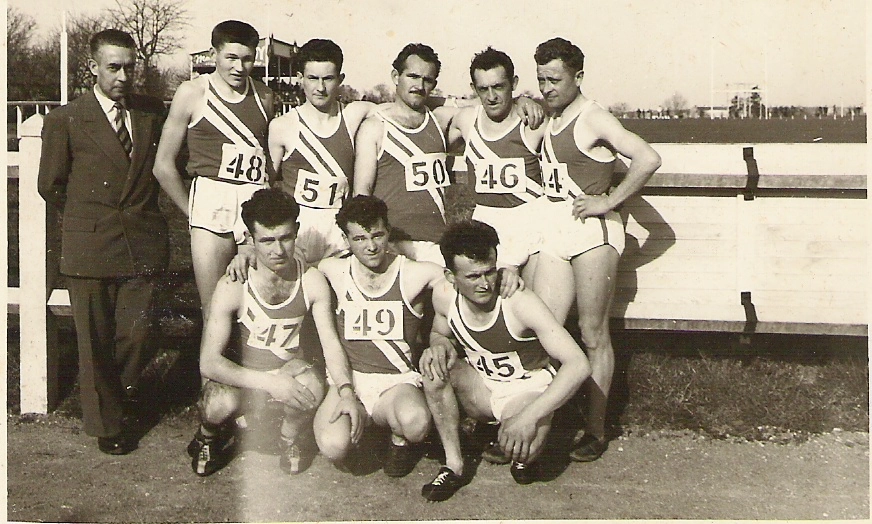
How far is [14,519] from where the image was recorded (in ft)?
14.8

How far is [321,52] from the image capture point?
490 cm

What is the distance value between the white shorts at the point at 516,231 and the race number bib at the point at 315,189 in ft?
2.87

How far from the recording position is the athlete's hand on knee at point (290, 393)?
4.73 m

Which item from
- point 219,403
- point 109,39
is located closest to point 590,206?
point 219,403

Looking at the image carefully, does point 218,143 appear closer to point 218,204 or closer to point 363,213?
point 218,204

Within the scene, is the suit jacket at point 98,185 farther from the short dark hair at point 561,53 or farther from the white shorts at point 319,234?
the short dark hair at point 561,53

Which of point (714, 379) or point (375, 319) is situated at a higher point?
point (375, 319)

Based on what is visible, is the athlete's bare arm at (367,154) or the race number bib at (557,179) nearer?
the race number bib at (557,179)

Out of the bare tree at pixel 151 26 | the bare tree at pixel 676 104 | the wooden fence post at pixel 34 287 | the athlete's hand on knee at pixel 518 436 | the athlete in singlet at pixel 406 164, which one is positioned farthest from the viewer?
the bare tree at pixel 676 104

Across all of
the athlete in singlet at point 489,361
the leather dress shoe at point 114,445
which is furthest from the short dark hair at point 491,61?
the leather dress shoe at point 114,445

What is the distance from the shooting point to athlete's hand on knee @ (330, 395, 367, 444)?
463cm

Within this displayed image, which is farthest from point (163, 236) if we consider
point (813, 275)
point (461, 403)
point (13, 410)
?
point (813, 275)

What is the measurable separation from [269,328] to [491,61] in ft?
6.13

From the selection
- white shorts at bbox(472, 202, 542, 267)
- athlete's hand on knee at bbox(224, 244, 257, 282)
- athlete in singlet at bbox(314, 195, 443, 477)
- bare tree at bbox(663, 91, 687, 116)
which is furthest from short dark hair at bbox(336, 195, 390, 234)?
bare tree at bbox(663, 91, 687, 116)
